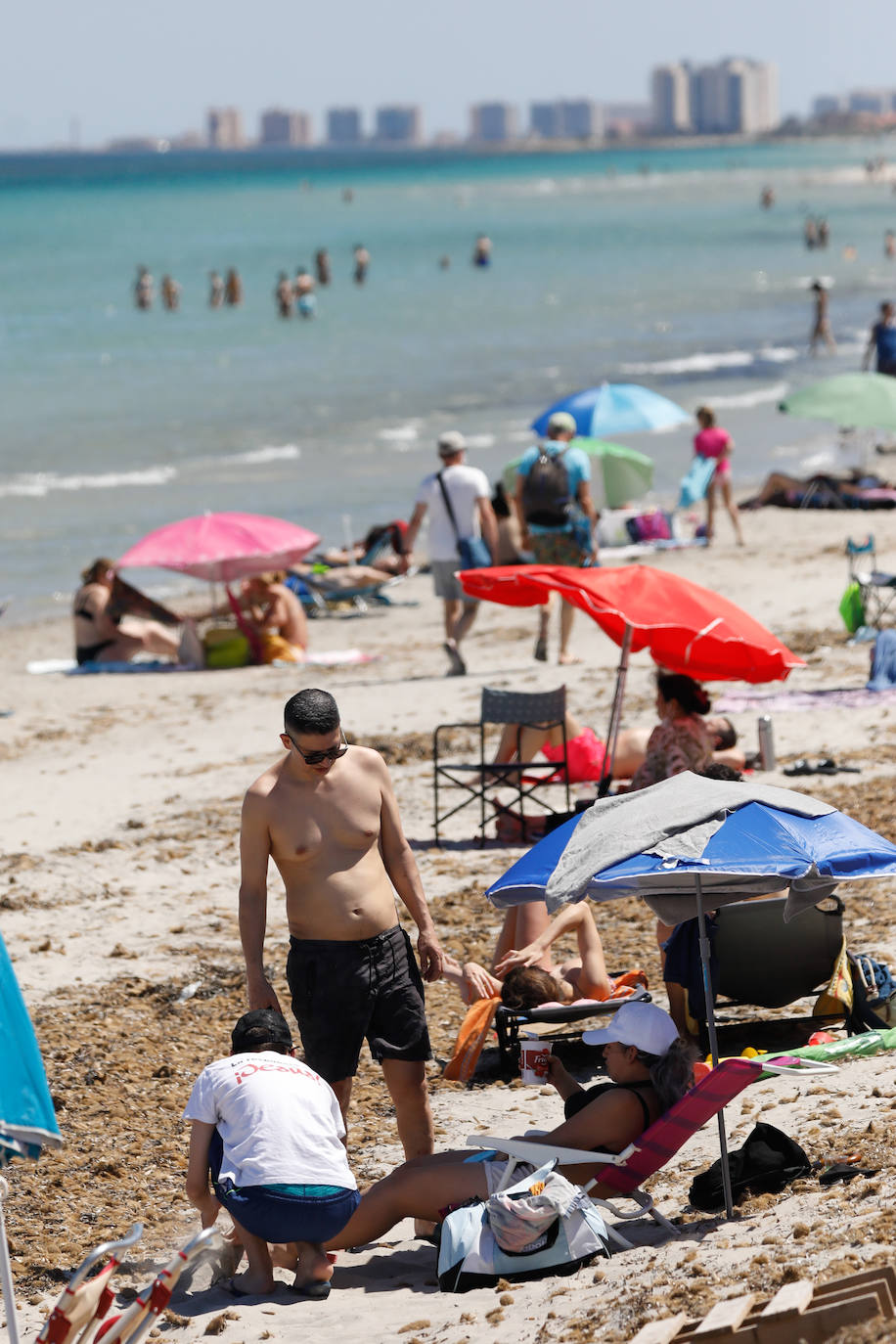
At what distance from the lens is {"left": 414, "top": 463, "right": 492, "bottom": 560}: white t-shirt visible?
1141cm

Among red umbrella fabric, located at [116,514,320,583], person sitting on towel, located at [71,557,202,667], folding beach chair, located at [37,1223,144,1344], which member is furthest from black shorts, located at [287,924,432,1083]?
person sitting on towel, located at [71,557,202,667]

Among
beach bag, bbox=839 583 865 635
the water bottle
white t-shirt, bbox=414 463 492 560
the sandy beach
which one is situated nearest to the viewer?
the sandy beach

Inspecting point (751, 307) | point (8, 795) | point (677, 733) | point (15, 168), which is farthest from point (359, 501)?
point (15, 168)

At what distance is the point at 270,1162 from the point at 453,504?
24.4 feet

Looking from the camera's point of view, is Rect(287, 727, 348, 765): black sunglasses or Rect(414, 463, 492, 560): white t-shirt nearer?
Rect(287, 727, 348, 765): black sunglasses

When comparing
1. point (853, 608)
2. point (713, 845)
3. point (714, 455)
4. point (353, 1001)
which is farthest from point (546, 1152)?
point (714, 455)

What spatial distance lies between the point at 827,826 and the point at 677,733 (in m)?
2.71

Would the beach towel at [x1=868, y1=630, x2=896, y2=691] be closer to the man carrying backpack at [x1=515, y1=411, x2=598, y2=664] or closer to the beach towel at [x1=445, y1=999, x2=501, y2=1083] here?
the man carrying backpack at [x1=515, y1=411, x2=598, y2=664]

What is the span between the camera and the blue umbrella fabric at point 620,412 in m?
15.5

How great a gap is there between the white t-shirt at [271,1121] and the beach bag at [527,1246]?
336mm

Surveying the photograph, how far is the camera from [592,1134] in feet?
15.4

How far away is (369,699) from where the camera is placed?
11203 millimetres

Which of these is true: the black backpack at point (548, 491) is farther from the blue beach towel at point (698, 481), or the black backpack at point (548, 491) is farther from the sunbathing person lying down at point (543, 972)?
the blue beach towel at point (698, 481)

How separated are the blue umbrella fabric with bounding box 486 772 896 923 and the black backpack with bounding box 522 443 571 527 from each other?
6155 millimetres
